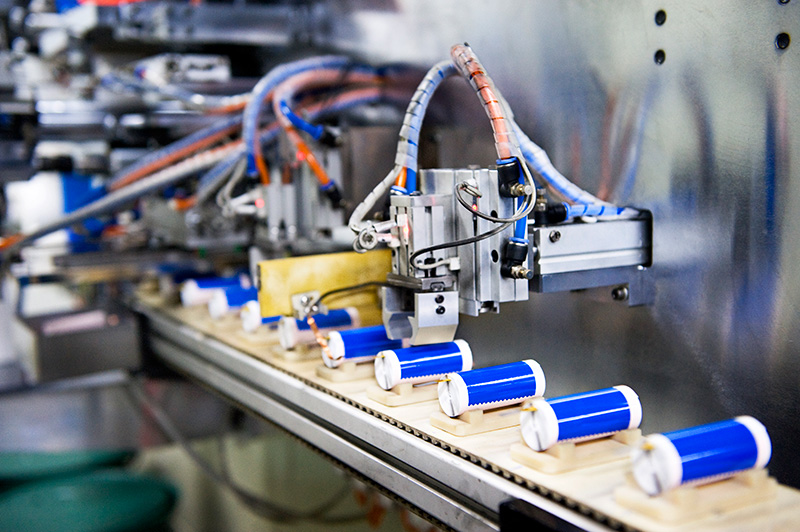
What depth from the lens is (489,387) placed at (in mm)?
1026

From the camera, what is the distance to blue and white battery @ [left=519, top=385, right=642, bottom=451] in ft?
2.90

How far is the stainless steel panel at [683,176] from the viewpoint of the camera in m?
1.02

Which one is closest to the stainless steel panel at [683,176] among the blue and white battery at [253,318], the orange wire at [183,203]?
the blue and white battery at [253,318]

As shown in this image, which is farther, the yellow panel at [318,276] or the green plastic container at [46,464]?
the green plastic container at [46,464]

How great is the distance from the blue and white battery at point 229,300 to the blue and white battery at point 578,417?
3.33 ft

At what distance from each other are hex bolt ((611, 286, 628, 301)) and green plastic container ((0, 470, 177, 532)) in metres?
1.87

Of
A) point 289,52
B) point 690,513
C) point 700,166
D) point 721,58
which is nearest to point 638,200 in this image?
point 700,166

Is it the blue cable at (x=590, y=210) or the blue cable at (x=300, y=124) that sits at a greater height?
the blue cable at (x=300, y=124)

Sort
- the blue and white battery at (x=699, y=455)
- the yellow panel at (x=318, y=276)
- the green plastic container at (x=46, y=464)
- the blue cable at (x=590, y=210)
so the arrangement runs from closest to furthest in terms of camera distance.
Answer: the blue and white battery at (x=699, y=455)
the blue cable at (x=590, y=210)
the yellow panel at (x=318, y=276)
the green plastic container at (x=46, y=464)

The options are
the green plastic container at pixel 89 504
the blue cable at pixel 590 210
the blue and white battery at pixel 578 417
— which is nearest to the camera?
the blue and white battery at pixel 578 417

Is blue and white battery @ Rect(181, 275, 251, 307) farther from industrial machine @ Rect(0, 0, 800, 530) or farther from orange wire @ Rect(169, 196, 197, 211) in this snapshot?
orange wire @ Rect(169, 196, 197, 211)

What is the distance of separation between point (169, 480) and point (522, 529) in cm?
278

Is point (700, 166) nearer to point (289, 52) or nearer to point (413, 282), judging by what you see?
point (413, 282)

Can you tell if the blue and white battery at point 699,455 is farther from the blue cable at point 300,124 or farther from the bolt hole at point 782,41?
the blue cable at point 300,124
